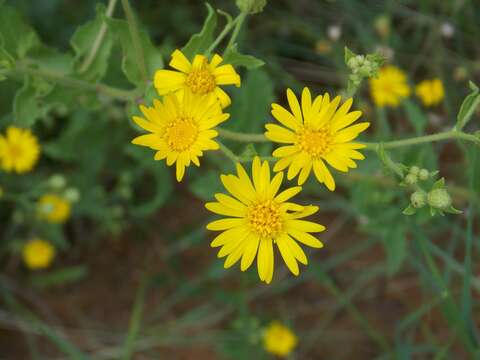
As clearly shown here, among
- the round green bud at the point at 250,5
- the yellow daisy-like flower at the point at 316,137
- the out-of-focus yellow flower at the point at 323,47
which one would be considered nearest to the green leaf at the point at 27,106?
the round green bud at the point at 250,5

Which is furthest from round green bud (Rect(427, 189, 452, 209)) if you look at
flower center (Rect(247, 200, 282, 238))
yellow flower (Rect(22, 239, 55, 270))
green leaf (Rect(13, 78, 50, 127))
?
yellow flower (Rect(22, 239, 55, 270))

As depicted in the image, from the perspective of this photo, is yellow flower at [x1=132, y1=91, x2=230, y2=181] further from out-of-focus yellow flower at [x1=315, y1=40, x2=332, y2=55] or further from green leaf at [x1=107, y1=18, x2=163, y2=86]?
out-of-focus yellow flower at [x1=315, y1=40, x2=332, y2=55]

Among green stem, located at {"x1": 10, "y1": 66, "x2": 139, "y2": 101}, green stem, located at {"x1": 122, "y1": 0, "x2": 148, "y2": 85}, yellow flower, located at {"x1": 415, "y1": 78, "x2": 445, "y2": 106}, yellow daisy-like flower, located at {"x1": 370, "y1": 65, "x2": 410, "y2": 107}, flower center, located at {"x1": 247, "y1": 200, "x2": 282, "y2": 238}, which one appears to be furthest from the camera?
yellow flower, located at {"x1": 415, "y1": 78, "x2": 445, "y2": 106}

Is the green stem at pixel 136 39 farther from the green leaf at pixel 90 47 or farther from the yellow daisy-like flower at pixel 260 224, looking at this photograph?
the yellow daisy-like flower at pixel 260 224

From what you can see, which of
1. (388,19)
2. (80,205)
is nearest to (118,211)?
(80,205)

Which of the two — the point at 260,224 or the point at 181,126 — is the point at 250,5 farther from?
the point at 260,224

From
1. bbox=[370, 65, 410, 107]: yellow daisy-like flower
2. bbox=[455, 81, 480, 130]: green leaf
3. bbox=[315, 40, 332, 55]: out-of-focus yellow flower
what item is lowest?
bbox=[455, 81, 480, 130]: green leaf

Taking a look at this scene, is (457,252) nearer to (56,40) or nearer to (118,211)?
(118,211)
